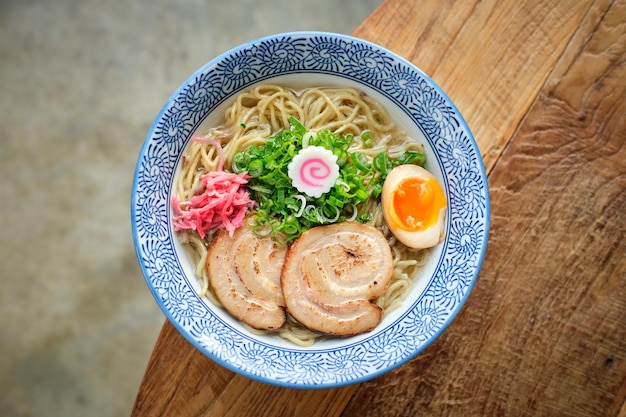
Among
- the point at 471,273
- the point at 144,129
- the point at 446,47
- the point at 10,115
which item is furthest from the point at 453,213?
the point at 10,115

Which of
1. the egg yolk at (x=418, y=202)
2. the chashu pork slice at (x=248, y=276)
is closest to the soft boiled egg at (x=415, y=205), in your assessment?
the egg yolk at (x=418, y=202)

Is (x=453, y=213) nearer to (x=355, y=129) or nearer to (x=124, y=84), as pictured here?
(x=355, y=129)

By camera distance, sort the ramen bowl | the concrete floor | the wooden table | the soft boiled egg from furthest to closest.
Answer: the concrete floor
the wooden table
the soft boiled egg
the ramen bowl

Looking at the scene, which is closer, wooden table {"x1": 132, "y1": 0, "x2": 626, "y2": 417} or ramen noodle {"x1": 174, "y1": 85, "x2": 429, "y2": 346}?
ramen noodle {"x1": 174, "y1": 85, "x2": 429, "y2": 346}

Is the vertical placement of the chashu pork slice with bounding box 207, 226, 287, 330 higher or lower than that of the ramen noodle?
lower

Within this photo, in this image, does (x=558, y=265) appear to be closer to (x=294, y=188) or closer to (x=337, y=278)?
(x=337, y=278)

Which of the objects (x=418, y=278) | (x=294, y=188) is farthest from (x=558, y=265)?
(x=294, y=188)

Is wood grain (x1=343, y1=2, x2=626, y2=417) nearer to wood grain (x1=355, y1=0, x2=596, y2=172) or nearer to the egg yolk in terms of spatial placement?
wood grain (x1=355, y1=0, x2=596, y2=172)

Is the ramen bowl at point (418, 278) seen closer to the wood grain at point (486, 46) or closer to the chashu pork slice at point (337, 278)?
the chashu pork slice at point (337, 278)

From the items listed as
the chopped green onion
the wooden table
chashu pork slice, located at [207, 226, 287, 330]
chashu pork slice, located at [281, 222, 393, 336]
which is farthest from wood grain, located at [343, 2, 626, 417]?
chashu pork slice, located at [207, 226, 287, 330]
